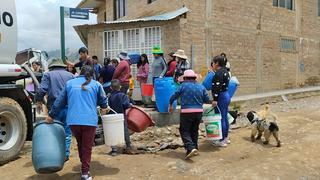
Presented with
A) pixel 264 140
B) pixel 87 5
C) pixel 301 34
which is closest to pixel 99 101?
pixel 264 140

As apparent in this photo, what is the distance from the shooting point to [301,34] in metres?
19.8

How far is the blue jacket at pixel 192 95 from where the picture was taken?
709cm

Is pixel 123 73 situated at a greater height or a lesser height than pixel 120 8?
lesser

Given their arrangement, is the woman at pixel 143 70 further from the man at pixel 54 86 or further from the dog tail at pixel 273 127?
the man at pixel 54 86

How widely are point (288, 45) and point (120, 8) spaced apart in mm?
7718

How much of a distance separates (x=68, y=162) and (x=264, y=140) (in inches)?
154

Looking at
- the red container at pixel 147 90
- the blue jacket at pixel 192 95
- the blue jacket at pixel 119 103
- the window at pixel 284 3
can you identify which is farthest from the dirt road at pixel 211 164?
the window at pixel 284 3

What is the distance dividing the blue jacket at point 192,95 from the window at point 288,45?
39.5ft

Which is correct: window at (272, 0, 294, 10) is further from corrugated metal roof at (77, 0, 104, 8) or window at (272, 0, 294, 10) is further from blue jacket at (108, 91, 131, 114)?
blue jacket at (108, 91, 131, 114)

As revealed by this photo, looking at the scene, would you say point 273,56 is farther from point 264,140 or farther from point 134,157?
point 134,157

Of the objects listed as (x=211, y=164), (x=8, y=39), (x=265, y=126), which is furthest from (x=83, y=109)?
(x=265, y=126)

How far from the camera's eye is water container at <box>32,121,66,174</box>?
17.7ft

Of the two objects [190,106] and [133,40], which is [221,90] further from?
[133,40]

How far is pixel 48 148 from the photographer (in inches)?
215
